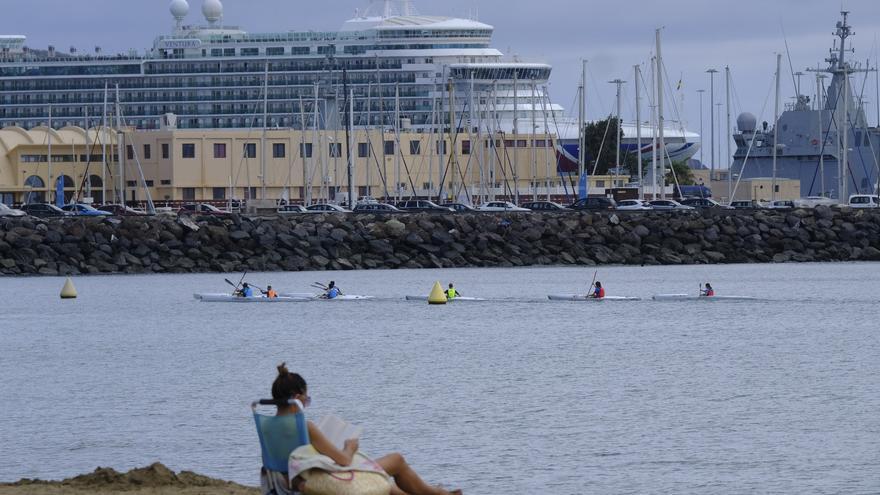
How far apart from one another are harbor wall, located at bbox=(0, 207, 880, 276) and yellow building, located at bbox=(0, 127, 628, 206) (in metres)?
19.0

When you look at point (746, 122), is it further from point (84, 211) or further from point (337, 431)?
point (337, 431)

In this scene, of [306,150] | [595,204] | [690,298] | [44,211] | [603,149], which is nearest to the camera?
[690,298]

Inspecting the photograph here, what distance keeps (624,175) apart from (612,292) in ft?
159

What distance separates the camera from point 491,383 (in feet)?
108

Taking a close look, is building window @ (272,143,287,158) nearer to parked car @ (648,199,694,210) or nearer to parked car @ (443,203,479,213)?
parked car @ (443,203,479,213)

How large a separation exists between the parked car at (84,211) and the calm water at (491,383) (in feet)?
47.9

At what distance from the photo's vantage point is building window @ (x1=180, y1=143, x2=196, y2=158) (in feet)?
310

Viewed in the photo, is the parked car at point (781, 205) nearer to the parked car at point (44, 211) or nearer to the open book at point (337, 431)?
the parked car at point (44, 211)

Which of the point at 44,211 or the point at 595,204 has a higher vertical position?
the point at 595,204

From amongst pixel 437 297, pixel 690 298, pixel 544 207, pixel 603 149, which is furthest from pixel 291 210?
pixel 603 149

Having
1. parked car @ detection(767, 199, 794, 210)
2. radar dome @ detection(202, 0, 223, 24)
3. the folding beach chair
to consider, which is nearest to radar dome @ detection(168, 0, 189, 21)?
radar dome @ detection(202, 0, 223, 24)

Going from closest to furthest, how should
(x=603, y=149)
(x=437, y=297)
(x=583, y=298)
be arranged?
(x=583, y=298) < (x=437, y=297) < (x=603, y=149)

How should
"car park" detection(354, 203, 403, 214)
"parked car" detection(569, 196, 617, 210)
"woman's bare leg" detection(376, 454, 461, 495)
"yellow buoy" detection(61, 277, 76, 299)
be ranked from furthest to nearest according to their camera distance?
"car park" detection(354, 203, 403, 214) < "parked car" detection(569, 196, 617, 210) < "yellow buoy" detection(61, 277, 76, 299) < "woman's bare leg" detection(376, 454, 461, 495)

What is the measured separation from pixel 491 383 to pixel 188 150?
63823mm
